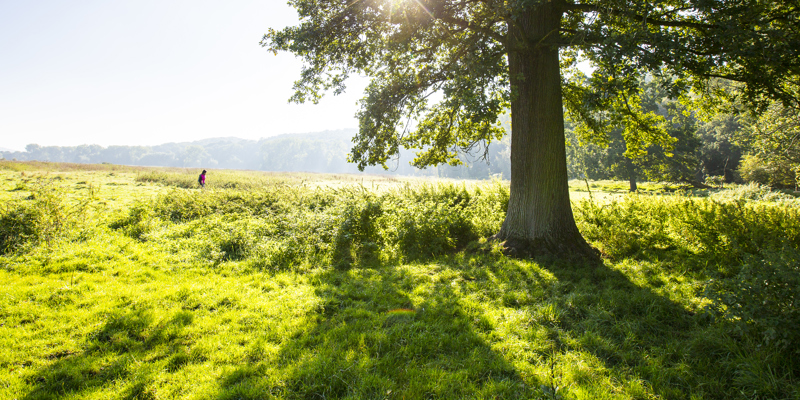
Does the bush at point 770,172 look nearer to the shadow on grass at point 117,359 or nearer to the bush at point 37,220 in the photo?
the shadow on grass at point 117,359

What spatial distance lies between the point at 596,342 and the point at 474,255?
4.03 metres

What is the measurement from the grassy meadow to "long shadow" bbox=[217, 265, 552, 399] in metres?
0.02

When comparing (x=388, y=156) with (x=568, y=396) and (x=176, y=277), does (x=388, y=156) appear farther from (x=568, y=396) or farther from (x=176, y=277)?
(x=568, y=396)

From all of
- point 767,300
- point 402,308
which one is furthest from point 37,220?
point 767,300

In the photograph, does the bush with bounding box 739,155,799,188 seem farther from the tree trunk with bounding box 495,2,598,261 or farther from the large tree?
the tree trunk with bounding box 495,2,598,261

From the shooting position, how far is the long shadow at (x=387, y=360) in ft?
10.8

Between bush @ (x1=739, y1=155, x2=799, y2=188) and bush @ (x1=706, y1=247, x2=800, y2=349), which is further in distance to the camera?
bush @ (x1=739, y1=155, x2=799, y2=188)

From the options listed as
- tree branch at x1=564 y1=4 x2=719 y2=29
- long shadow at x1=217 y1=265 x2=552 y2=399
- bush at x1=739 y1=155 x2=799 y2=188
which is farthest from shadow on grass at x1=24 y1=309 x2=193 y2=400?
bush at x1=739 y1=155 x2=799 y2=188

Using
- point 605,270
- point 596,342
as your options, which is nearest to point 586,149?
point 605,270

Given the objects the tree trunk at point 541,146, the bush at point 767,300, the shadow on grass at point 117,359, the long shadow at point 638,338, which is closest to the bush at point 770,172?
the tree trunk at point 541,146

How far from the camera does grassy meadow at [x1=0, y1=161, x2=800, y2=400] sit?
336 centimetres

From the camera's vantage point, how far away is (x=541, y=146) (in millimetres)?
7461

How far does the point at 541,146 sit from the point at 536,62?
1967mm

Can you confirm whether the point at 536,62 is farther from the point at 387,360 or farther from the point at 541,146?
the point at 387,360
